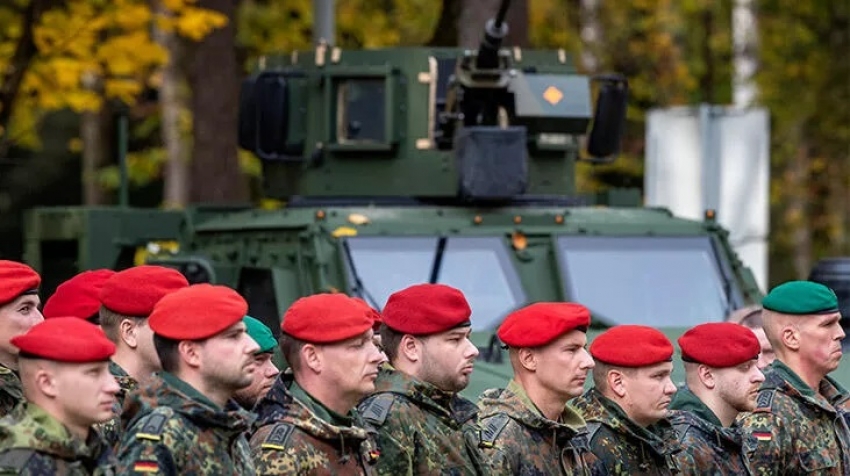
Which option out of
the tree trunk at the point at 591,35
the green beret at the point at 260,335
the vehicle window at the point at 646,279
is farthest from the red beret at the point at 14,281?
the tree trunk at the point at 591,35

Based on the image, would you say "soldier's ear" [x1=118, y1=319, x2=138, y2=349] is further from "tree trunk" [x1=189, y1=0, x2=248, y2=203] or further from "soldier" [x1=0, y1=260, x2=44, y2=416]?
"tree trunk" [x1=189, y1=0, x2=248, y2=203]

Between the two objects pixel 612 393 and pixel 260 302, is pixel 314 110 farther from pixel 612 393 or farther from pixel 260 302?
pixel 612 393

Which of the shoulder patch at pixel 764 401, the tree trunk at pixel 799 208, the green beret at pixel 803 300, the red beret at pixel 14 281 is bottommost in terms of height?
the tree trunk at pixel 799 208

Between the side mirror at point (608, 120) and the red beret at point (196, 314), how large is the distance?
26.4 feet

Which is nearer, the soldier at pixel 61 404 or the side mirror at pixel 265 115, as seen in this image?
the soldier at pixel 61 404

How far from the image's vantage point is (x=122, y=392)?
7.65 metres

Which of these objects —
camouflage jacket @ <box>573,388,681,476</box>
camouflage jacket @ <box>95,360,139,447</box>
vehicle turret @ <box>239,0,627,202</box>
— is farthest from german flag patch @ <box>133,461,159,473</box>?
vehicle turret @ <box>239,0,627,202</box>

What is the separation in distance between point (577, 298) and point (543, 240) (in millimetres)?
562

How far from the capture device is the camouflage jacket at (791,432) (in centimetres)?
867

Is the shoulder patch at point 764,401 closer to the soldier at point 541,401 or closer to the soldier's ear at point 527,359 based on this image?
the soldier at point 541,401

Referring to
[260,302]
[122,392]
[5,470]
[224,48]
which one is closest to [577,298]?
[260,302]

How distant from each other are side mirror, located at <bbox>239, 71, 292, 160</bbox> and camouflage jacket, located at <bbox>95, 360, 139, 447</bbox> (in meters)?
6.05

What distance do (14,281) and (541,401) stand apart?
1.84 metres

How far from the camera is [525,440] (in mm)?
7562
